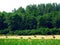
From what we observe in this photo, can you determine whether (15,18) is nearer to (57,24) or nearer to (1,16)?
(1,16)

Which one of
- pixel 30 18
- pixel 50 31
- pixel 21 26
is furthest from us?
pixel 30 18

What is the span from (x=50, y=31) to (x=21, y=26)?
9610mm

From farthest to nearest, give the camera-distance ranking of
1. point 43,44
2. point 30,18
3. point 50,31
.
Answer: point 30,18, point 50,31, point 43,44

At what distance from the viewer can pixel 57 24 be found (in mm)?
56062

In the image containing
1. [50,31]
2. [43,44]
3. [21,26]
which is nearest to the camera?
[43,44]

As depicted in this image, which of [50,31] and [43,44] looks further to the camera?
[50,31]

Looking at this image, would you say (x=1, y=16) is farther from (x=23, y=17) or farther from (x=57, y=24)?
(x=57, y=24)

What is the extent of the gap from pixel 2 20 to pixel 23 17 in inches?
Result: 214

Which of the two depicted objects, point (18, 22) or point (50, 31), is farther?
point (18, 22)

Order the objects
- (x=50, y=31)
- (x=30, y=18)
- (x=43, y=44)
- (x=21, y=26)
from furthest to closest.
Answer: (x=30, y=18) < (x=21, y=26) < (x=50, y=31) < (x=43, y=44)

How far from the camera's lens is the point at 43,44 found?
9758 mm

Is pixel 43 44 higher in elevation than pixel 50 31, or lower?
higher


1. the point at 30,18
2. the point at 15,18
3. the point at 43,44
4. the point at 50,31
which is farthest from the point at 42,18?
the point at 43,44

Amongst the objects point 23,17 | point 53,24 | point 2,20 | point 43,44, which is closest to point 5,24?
point 2,20
